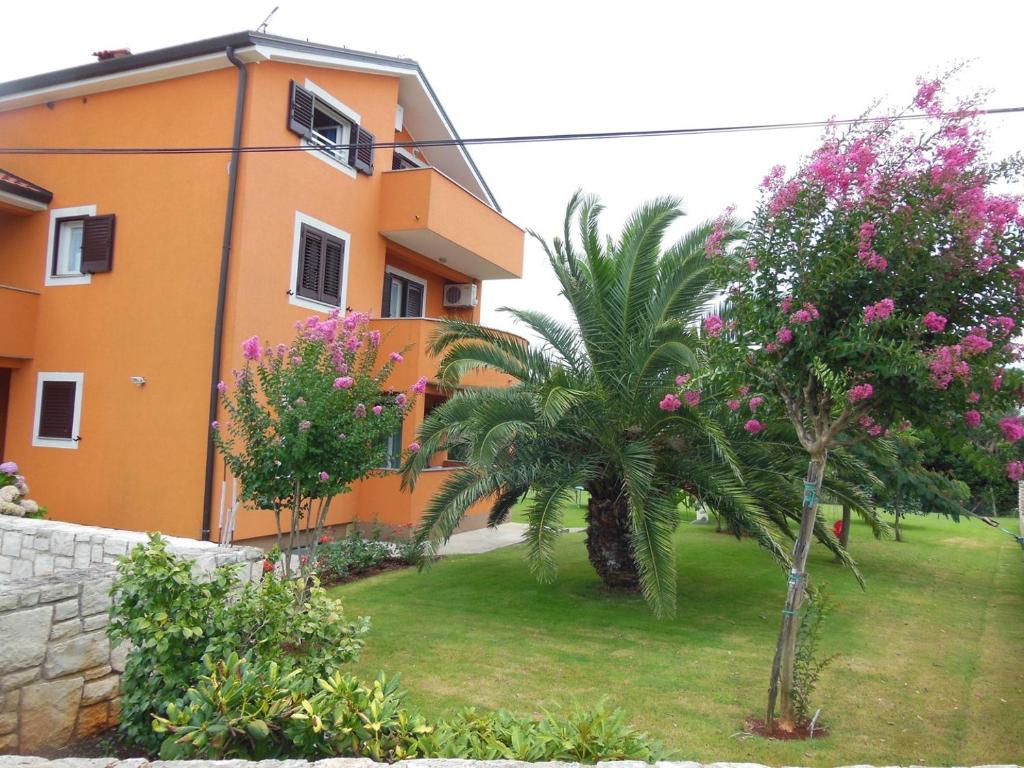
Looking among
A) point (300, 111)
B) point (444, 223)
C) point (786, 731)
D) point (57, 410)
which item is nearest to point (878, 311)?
point (786, 731)

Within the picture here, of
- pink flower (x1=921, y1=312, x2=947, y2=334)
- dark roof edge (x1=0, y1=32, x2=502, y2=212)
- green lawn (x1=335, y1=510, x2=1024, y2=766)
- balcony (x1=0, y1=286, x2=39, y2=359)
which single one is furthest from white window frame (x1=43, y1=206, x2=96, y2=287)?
pink flower (x1=921, y1=312, x2=947, y2=334)

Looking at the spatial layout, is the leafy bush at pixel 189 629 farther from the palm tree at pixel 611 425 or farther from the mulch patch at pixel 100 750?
the palm tree at pixel 611 425

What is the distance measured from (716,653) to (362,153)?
1069cm

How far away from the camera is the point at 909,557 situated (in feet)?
50.4

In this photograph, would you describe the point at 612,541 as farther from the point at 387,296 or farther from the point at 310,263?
the point at 387,296

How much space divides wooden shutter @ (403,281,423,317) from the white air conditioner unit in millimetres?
961

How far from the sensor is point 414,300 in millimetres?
17219

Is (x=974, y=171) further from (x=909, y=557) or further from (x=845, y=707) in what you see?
(x=909, y=557)

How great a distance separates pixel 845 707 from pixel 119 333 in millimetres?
11467

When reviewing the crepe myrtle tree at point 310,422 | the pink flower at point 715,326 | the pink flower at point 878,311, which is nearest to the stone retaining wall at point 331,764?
the pink flower at point 878,311

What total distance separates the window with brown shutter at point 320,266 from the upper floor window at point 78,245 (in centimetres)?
311

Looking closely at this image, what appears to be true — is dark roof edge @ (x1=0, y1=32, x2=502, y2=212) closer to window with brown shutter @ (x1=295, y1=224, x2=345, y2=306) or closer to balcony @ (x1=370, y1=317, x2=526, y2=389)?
window with brown shutter @ (x1=295, y1=224, x2=345, y2=306)

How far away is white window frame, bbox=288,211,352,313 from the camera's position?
40.8ft

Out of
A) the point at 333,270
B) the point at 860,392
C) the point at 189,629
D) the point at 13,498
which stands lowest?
the point at 189,629
